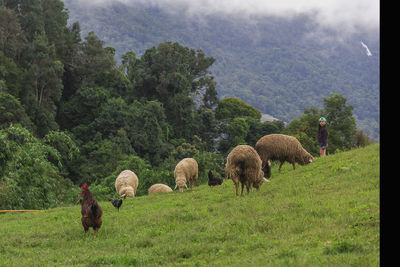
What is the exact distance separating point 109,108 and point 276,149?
47325 millimetres

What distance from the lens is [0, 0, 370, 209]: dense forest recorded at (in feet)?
164

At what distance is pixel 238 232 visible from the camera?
9727 millimetres

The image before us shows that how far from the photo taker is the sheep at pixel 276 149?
1811 centimetres

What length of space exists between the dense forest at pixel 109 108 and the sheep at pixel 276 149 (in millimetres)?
16968

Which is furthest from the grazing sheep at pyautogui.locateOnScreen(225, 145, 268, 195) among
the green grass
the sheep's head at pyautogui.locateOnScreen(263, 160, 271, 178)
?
the sheep's head at pyautogui.locateOnScreen(263, 160, 271, 178)

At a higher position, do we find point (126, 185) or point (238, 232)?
point (126, 185)

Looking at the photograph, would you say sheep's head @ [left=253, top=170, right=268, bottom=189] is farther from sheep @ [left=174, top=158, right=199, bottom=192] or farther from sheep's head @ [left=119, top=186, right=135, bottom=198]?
sheep's head @ [left=119, top=186, right=135, bottom=198]

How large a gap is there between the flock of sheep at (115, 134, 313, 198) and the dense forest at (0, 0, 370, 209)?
10.8 meters

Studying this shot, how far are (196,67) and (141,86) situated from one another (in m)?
13.4

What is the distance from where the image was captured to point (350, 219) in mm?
9078

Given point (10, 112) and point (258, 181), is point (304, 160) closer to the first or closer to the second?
point (258, 181)

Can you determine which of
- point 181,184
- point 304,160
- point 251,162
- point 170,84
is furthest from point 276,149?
point 170,84
